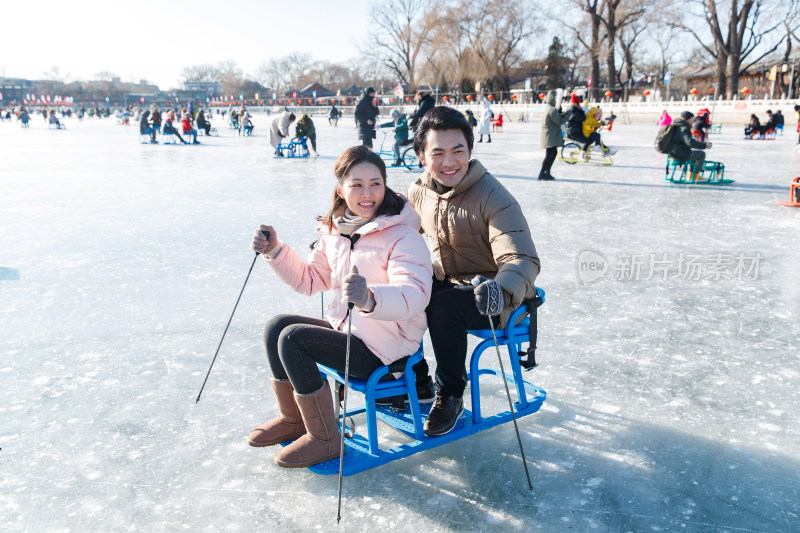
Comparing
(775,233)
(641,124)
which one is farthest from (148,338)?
(641,124)

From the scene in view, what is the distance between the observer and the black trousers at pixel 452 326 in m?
2.00

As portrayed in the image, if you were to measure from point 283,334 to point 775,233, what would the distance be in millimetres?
5465

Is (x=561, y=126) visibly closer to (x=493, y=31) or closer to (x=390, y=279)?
(x=390, y=279)

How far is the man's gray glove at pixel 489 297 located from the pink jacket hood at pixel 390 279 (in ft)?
0.64

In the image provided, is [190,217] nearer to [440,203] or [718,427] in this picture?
[440,203]

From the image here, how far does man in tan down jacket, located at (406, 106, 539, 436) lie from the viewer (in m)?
2.01

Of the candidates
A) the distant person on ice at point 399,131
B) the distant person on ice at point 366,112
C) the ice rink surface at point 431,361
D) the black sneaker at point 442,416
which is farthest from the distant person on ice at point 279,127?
the black sneaker at point 442,416

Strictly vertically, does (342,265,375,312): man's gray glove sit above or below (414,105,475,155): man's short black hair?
below

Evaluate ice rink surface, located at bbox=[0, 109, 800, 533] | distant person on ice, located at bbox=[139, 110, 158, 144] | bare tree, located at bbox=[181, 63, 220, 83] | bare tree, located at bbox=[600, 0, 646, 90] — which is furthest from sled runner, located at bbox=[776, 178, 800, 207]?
bare tree, located at bbox=[181, 63, 220, 83]

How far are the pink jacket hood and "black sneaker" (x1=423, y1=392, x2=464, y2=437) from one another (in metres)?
0.24

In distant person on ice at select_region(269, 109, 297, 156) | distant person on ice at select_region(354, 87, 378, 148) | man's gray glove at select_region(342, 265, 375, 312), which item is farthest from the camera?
distant person on ice at select_region(269, 109, 297, 156)

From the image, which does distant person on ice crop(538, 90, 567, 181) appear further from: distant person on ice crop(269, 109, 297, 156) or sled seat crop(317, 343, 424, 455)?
sled seat crop(317, 343, 424, 455)

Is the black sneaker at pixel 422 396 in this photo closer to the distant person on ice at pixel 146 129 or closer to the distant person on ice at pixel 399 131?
the distant person on ice at pixel 399 131

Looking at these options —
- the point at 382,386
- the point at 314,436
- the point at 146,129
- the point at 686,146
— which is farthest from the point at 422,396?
the point at 146,129
